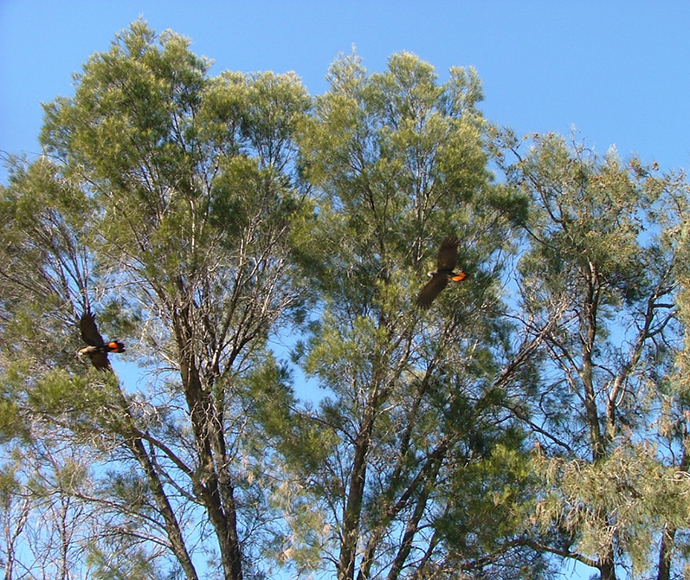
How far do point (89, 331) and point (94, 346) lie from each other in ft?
0.43

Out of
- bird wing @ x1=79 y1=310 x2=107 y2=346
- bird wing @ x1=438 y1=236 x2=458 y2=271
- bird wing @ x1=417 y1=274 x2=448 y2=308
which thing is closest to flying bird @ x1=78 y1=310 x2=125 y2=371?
bird wing @ x1=79 y1=310 x2=107 y2=346

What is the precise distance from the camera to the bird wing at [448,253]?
6.02m

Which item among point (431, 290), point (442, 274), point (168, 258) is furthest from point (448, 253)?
point (168, 258)

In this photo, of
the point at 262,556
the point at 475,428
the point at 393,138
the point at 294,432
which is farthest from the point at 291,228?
the point at 262,556

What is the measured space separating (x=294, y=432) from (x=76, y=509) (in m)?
1.74

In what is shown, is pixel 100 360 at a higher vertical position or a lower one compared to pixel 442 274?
lower

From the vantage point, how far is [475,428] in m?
6.01

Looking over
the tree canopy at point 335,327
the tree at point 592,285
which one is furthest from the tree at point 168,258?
the tree at point 592,285

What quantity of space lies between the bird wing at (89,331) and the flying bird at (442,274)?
103 inches

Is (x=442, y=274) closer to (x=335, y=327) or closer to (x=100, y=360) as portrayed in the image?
(x=335, y=327)

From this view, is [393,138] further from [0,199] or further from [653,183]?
[0,199]

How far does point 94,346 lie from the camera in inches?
237

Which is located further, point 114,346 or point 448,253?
point 448,253

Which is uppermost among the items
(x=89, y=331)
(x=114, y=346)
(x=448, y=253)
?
(x=448, y=253)
